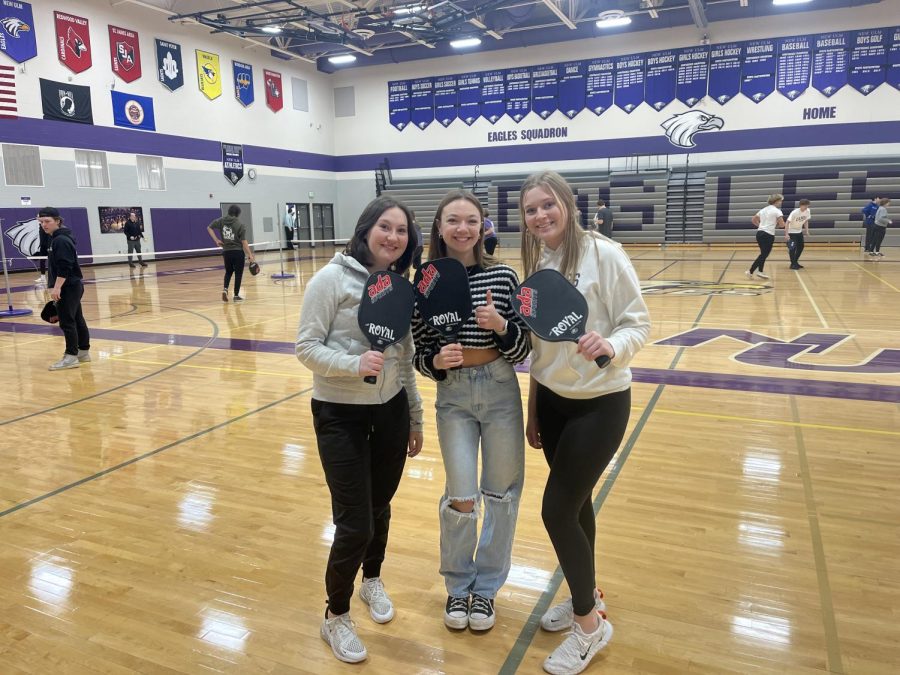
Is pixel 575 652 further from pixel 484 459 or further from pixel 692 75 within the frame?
pixel 692 75

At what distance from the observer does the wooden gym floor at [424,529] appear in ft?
7.84

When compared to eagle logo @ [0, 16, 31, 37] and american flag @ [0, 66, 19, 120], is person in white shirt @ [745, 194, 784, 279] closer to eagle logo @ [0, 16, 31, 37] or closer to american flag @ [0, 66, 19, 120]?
american flag @ [0, 66, 19, 120]

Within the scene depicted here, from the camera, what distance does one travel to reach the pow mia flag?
60.0ft

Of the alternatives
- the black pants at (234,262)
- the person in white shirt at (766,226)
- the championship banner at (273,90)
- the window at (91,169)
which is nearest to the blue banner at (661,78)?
the person in white shirt at (766,226)

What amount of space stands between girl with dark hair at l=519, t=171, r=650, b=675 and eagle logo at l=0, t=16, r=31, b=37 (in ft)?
67.4

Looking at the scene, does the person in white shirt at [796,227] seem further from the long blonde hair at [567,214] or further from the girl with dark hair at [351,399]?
the girl with dark hair at [351,399]

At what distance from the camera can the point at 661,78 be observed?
76.4 ft

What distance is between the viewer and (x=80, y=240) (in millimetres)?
19422

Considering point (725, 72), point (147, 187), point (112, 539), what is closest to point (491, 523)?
point (112, 539)

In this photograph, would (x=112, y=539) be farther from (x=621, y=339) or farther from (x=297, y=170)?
(x=297, y=170)

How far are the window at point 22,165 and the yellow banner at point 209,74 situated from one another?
684cm

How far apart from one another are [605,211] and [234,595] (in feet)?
60.8

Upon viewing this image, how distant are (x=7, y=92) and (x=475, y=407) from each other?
20061mm

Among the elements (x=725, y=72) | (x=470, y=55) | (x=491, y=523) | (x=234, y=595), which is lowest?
(x=234, y=595)
